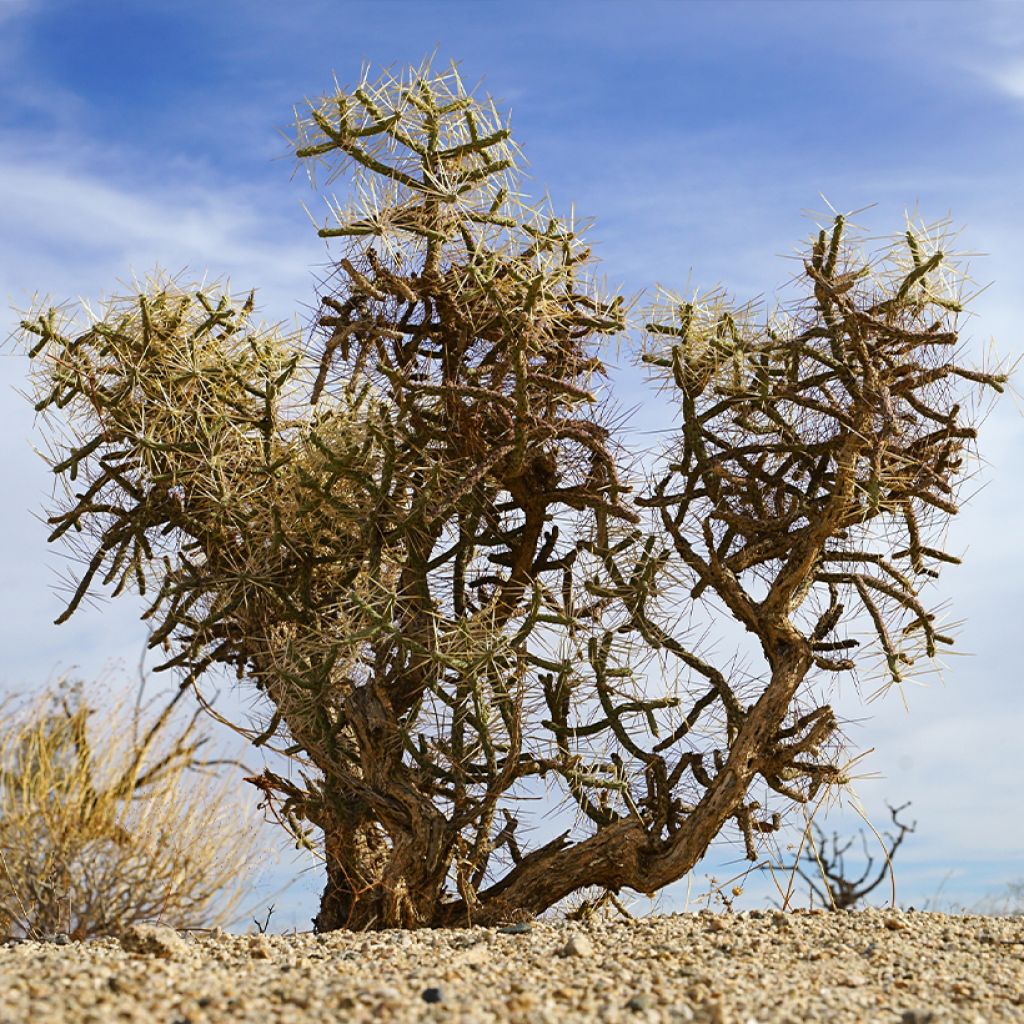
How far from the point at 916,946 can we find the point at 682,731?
4.13 feet

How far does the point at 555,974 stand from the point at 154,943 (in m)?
1.35

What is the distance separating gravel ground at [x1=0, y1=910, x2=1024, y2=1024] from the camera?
3193 millimetres

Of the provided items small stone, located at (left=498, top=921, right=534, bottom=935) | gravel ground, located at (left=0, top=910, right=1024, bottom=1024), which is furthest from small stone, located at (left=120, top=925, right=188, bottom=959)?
small stone, located at (left=498, top=921, right=534, bottom=935)

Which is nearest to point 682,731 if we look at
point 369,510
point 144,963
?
point 369,510

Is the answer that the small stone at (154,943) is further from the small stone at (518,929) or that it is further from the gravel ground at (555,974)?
the small stone at (518,929)

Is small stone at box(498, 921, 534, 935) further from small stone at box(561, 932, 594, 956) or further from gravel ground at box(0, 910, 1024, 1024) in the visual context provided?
small stone at box(561, 932, 594, 956)

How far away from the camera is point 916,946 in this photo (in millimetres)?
4418

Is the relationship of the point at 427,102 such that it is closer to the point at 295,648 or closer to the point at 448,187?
the point at 448,187

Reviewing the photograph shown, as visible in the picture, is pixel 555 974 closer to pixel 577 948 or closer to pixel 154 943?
pixel 577 948

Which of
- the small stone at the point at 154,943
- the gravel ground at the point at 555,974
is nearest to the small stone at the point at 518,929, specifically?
the gravel ground at the point at 555,974

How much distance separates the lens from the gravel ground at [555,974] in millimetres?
3193

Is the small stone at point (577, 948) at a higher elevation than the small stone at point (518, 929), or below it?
below

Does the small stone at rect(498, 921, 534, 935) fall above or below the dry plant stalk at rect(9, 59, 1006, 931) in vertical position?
below

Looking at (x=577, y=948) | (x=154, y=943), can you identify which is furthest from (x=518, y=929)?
(x=154, y=943)
